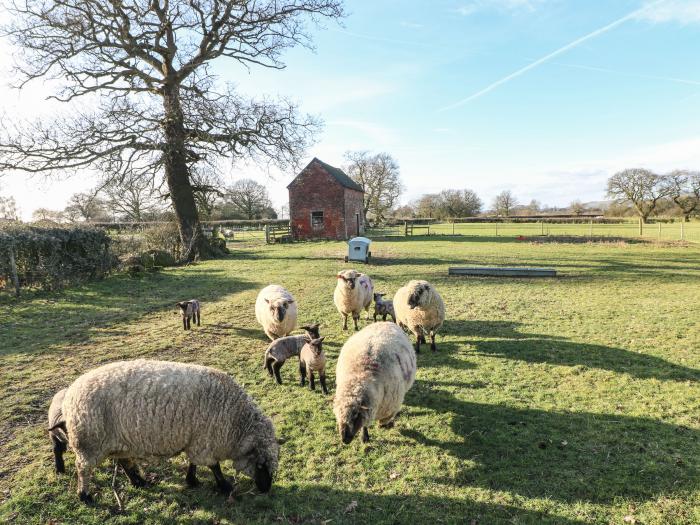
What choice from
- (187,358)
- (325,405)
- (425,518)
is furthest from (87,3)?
(425,518)

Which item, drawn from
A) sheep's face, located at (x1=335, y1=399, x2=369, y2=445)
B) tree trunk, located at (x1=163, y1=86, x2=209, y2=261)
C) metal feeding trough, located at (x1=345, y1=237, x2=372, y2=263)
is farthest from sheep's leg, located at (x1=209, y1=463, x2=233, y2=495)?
tree trunk, located at (x1=163, y1=86, x2=209, y2=261)

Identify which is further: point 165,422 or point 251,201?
point 251,201

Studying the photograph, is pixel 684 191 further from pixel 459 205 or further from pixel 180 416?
pixel 180 416

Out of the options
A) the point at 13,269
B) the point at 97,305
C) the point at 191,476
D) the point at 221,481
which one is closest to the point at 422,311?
the point at 221,481

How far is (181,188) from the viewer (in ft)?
75.1

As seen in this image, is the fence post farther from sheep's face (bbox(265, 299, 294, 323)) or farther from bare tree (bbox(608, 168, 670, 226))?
bare tree (bbox(608, 168, 670, 226))

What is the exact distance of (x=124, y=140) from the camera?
1975cm

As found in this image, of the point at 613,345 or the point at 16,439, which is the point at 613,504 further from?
the point at 16,439

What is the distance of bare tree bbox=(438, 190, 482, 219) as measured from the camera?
73.2m

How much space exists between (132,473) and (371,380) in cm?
283

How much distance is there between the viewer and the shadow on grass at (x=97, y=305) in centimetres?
930

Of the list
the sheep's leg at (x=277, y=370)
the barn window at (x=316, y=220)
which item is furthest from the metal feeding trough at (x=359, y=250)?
the barn window at (x=316, y=220)

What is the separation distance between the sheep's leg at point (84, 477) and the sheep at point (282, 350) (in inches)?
123

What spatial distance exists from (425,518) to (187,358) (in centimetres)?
584
